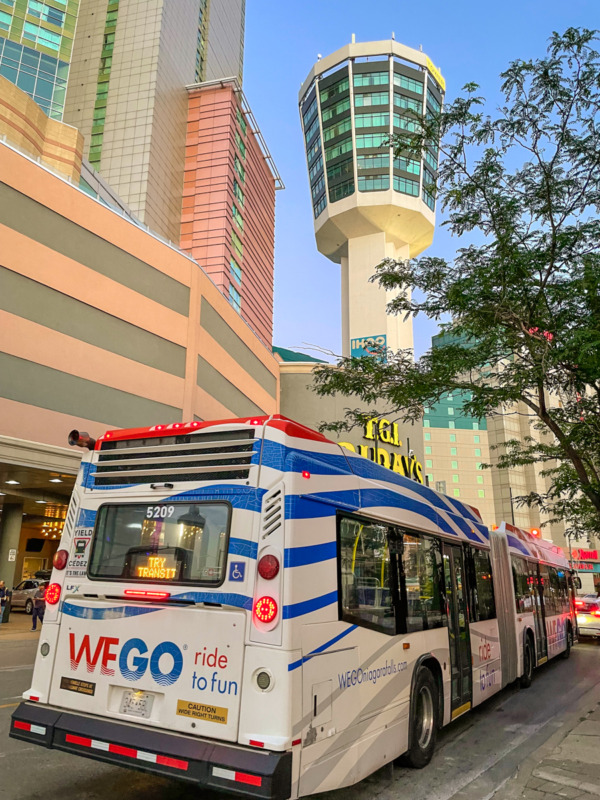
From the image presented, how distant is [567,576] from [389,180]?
70.4 metres

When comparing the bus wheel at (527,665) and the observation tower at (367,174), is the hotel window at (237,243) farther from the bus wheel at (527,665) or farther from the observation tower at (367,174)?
the bus wheel at (527,665)

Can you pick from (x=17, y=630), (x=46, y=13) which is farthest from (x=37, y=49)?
(x=17, y=630)

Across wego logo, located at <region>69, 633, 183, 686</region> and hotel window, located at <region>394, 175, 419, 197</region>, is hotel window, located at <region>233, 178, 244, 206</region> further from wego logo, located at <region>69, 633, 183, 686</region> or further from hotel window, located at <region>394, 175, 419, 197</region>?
wego logo, located at <region>69, 633, 183, 686</region>

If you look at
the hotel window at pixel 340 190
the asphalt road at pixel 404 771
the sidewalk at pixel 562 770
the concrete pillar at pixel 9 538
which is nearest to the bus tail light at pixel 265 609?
the asphalt road at pixel 404 771

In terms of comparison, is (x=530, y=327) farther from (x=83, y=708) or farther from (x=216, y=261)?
(x=216, y=261)

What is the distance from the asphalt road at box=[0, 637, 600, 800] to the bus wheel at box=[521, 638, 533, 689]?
5.52 feet

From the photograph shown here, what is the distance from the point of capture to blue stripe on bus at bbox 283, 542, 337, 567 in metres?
4.28

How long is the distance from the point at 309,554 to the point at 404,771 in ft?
10.0

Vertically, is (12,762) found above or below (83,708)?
below

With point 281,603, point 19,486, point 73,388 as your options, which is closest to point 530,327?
point 281,603

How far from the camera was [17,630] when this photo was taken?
20344 mm

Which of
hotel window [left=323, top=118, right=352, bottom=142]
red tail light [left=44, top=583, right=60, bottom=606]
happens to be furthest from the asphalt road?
hotel window [left=323, top=118, right=352, bottom=142]

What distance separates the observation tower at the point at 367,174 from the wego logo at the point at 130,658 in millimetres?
71346

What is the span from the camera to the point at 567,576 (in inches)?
650
